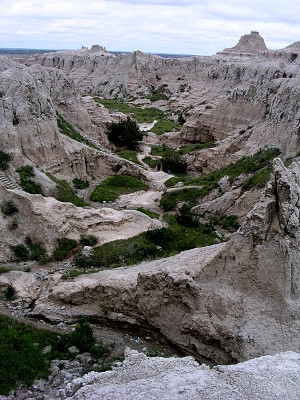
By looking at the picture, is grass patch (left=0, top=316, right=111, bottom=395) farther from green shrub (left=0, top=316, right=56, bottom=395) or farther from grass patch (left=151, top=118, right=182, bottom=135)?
grass patch (left=151, top=118, right=182, bottom=135)

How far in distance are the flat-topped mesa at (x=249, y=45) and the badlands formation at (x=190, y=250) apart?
36407mm

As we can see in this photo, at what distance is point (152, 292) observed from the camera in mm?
12219

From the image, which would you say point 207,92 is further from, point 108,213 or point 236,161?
point 108,213

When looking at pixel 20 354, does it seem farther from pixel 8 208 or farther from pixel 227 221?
pixel 227 221

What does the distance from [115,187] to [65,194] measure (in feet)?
16.4

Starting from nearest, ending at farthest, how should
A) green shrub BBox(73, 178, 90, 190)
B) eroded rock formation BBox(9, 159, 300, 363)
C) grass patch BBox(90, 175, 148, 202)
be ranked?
eroded rock formation BBox(9, 159, 300, 363), grass patch BBox(90, 175, 148, 202), green shrub BBox(73, 178, 90, 190)

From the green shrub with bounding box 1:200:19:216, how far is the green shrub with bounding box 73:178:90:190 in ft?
29.8

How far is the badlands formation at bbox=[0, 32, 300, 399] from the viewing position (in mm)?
8992

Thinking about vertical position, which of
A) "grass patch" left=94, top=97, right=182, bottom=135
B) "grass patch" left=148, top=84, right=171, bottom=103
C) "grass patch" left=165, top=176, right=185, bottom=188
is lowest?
"grass patch" left=165, top=176, right=185, bottom=188

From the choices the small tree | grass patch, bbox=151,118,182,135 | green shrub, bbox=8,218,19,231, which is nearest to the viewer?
green shrub, bbox=8,218,19,231

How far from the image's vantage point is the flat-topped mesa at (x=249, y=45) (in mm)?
70688

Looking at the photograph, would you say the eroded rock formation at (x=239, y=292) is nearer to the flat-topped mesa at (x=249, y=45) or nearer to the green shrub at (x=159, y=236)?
the green shrub at (x=159, y=236)

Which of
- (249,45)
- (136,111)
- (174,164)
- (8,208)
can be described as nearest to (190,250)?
(8,208)

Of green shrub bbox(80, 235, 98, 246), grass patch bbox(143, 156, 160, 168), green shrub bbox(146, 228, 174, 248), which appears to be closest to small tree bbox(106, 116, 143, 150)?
grass patch bbox(143, 156, 160, 168)
